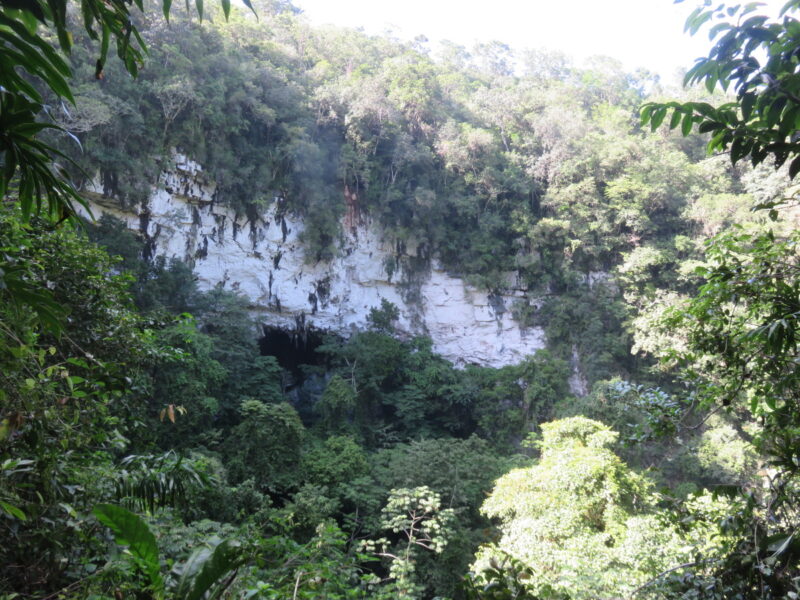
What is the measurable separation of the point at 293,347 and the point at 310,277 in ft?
6.32

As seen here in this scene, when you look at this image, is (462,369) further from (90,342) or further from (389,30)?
(389,30)

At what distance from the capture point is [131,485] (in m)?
1.77

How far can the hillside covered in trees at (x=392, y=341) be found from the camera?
118 centimetres

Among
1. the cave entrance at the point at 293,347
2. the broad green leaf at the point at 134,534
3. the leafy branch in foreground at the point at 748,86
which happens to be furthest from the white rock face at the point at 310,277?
the leafy branch in foreground at the point at 748,86

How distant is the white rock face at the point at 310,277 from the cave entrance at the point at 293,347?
346 millimetres

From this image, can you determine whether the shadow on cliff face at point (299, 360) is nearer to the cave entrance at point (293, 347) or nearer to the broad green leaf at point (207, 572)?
the cave entrance at point (293, 347)

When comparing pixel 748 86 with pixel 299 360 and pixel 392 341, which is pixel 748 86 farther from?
pixel 299 360

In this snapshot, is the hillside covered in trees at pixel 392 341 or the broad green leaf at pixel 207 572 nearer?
the broad green leaf at pixel 207 572

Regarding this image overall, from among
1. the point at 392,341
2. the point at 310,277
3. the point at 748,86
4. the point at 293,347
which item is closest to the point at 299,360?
the point at 293,347

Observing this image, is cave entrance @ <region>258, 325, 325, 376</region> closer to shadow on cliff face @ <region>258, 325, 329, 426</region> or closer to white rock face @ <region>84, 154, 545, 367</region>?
shadow on cliff face @ <region>258, 325, 329, 426</region>

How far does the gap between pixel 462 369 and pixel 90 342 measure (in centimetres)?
1120

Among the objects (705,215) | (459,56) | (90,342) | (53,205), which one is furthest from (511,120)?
(53,205)

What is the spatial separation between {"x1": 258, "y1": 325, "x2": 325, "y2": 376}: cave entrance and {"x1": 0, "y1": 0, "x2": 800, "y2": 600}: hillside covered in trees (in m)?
0.08

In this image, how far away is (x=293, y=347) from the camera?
13.0 meters
